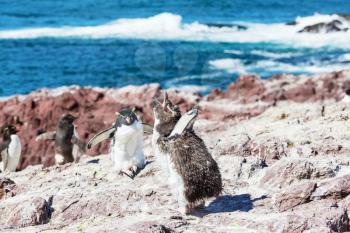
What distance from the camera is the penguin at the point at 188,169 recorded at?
25.1ft

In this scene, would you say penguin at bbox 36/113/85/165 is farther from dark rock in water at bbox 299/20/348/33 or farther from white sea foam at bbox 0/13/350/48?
dark rock in water at bbox 299/20/348/33

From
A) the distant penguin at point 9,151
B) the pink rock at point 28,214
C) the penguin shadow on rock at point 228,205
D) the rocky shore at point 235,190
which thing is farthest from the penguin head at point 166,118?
the distant penguin at point 9,151

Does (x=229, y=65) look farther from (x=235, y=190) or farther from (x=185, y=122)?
(x=185, y=122)

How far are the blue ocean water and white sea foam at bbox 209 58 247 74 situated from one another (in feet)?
0.15

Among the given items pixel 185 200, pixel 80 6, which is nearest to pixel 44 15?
pixel 80 6

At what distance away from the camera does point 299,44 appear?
40.6 meters

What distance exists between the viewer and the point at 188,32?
46406mm

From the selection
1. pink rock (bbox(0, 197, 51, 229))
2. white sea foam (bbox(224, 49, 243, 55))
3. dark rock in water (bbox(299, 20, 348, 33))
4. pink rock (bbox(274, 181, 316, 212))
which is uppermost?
dark rock in water (bbox(299, 20, 348, 33))

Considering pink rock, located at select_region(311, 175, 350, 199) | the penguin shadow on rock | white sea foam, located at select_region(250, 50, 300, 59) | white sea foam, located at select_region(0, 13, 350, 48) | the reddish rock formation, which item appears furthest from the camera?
white sea foam, located at select_region(0, 13, 350, 48)

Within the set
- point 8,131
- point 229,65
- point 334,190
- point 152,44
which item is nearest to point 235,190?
point 334,190

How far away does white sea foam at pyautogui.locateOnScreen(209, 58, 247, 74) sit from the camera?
1367 inches

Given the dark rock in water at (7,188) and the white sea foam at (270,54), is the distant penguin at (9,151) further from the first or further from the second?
the white sea foam at (270,54)

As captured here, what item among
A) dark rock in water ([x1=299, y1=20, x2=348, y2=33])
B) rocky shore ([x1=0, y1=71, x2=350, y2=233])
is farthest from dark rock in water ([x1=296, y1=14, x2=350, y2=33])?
rocky shore ([x1=0, y1=71, x2=350, y2=233])

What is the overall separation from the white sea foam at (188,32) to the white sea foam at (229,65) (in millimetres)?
5339
